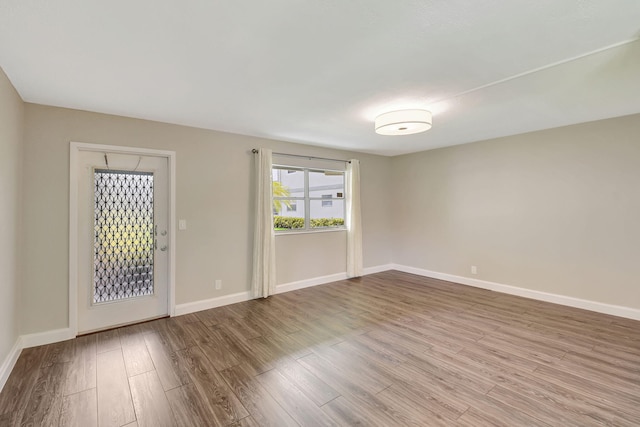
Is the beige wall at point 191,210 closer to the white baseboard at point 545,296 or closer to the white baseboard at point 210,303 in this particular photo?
the white baseboard at point 210,303

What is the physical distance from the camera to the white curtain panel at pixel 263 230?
4.19 metres

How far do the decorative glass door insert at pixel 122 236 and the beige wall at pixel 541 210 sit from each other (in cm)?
471

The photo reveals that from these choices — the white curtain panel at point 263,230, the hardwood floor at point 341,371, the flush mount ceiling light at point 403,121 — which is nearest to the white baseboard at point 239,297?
the hardwood floor at point 341,371

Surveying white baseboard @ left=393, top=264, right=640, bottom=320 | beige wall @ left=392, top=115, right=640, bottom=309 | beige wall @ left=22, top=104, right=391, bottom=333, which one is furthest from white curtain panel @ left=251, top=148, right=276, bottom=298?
white baseboard @ left=393, top=264, right=640, bottom=320

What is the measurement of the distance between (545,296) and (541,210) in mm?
1254

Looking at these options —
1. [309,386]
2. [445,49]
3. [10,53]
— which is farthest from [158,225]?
[445,49]

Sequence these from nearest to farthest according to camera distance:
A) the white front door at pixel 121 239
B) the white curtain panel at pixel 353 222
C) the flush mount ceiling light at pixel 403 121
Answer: the flush mount ceiling light at pixel 403 121, the white front door at pixel 121 239, the white curtain panel at pixel 353 222

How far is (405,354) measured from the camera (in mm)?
2623

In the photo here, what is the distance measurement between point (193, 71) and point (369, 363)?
9.45 ft

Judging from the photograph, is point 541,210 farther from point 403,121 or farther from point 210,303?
point 210,303

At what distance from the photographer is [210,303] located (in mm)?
3850

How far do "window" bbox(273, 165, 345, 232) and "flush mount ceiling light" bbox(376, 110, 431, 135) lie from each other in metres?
2.02

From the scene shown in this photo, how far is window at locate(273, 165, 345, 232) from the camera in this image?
469 cm

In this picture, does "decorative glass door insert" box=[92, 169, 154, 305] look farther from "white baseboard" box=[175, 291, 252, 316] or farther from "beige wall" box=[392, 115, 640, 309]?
"beige wall" box=[392, 115, 640, 309]
